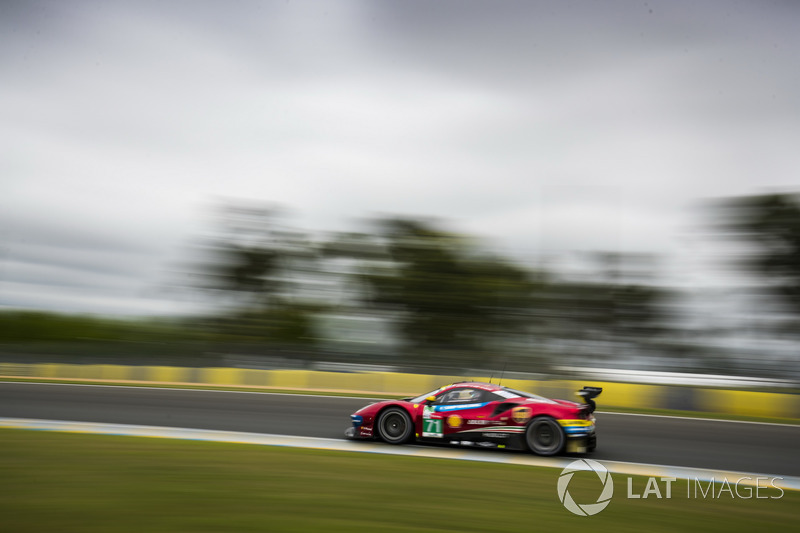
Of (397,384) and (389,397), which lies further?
(397,384)

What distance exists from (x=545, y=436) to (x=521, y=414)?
1.44 ft

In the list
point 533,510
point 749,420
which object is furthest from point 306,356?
point 533,510

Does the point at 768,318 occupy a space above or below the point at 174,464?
above

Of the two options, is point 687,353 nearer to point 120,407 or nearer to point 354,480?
point 120,407

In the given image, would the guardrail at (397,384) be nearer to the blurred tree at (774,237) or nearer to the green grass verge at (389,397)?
the green grass verge at (389,397)

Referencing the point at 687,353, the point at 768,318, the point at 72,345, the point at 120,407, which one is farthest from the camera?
the point at 687,353

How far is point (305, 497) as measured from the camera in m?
6.06

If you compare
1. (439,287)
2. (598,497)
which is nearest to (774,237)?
(439,287)

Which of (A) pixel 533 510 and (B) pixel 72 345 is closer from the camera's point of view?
(A) pixel 533 510

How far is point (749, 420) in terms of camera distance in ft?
49.4

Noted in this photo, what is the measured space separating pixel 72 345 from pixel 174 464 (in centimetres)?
2177

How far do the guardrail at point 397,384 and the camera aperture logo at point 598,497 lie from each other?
909cm

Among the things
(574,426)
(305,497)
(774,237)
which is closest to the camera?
(305,497)

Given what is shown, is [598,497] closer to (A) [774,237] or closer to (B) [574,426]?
(B) [574,426]
